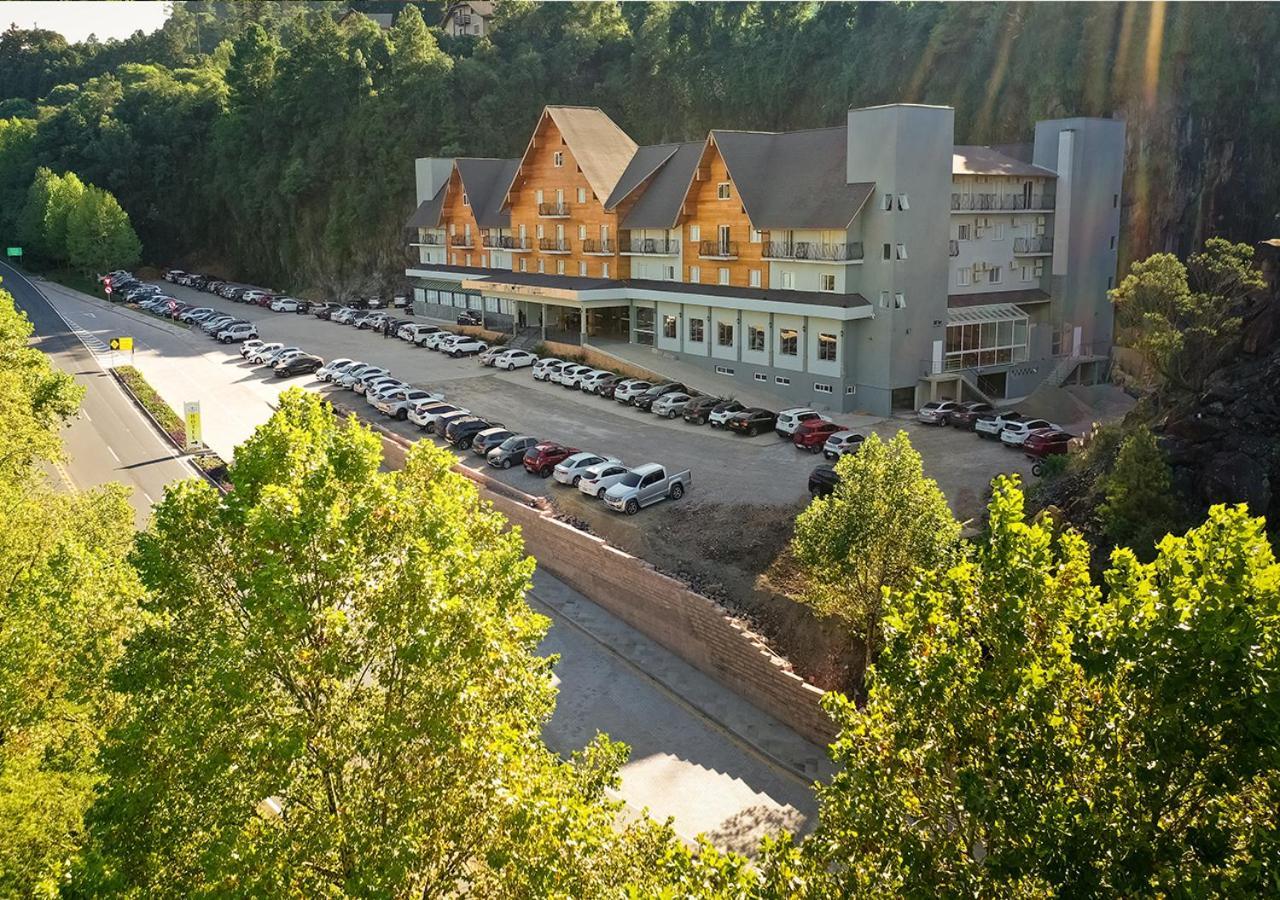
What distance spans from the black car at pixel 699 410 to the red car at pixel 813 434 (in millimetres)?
5872

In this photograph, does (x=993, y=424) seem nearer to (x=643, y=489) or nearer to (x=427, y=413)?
(x=643, y=489)

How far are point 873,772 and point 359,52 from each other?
358 ft

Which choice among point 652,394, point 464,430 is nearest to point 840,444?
point 652,394

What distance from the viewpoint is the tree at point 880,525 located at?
87.5ft

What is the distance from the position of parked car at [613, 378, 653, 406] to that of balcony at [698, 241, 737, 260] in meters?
8.98

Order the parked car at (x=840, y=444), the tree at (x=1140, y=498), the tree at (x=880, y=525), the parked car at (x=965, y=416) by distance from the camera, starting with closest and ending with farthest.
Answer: the tree at (x=880, y=525) < the tree at (x=1140, y=498) < the parked car at (x=840, y=444) < the parked car at (x=965, y=416)

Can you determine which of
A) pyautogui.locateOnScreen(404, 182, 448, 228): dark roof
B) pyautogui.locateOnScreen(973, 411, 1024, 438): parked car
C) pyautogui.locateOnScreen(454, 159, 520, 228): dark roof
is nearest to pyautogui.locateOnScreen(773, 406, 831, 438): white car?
pyautogui.locateOnScreen(973, 411, 1024, 438): parked car

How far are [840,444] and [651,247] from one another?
84.0ft

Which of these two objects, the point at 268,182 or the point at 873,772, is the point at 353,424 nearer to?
the point at 873,772

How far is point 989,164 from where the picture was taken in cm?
5575

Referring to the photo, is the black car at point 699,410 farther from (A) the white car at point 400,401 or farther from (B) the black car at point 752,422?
(A) the white car at point 400,401

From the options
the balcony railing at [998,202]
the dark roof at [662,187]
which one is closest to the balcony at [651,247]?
the dark roof at [662,187]

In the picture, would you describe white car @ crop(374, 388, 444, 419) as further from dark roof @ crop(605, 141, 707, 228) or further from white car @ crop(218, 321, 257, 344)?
white car @ crop(218, 321, 257, 344)

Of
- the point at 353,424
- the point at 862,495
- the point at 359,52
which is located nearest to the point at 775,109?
the point at 359,52
